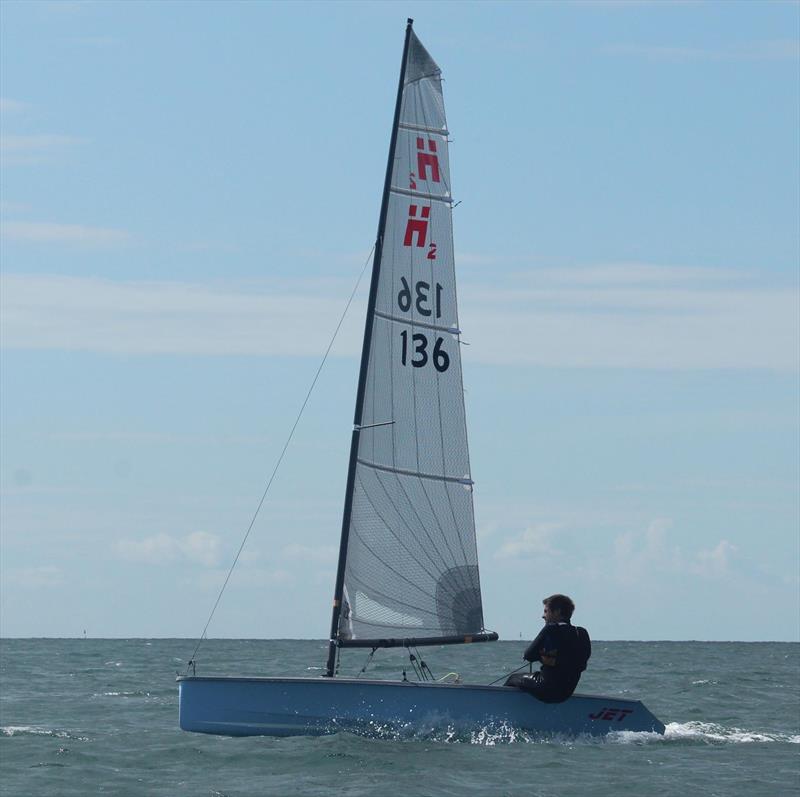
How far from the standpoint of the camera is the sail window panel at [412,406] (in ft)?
69.8

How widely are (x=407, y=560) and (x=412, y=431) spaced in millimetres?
1757

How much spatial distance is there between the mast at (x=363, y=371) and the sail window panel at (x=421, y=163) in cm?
13

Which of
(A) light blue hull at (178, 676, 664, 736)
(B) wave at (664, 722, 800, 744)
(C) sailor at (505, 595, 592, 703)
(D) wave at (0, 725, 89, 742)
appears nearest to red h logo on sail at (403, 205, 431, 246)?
(C) sailor at (505, 595, 592, 703)

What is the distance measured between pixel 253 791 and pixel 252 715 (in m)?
3.04

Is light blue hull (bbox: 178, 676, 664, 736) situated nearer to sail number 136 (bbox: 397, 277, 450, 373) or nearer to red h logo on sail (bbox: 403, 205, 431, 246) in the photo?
sail number 136 (bbox: 397, 277, 450, 373)

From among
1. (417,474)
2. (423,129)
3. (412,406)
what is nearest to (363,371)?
(412,406)

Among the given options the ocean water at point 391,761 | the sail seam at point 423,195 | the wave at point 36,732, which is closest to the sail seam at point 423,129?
the sail seam at point 423,195

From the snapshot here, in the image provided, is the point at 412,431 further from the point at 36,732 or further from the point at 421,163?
the point at 36,732

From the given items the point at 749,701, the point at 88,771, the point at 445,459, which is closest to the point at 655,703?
the point at 749,701

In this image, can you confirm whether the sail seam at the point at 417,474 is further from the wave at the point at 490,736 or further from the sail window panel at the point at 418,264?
the wave at the point at 490,736

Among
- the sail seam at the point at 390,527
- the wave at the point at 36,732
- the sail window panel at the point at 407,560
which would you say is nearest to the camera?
the sail window panel at the point at 407,560

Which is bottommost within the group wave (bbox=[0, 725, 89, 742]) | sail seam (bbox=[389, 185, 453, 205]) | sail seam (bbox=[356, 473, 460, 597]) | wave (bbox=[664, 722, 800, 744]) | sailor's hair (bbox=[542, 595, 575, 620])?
wave (bbox=[0, 725, 89, 742])

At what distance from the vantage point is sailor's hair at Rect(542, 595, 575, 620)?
764 inches

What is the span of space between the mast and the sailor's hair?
10.1 ft
